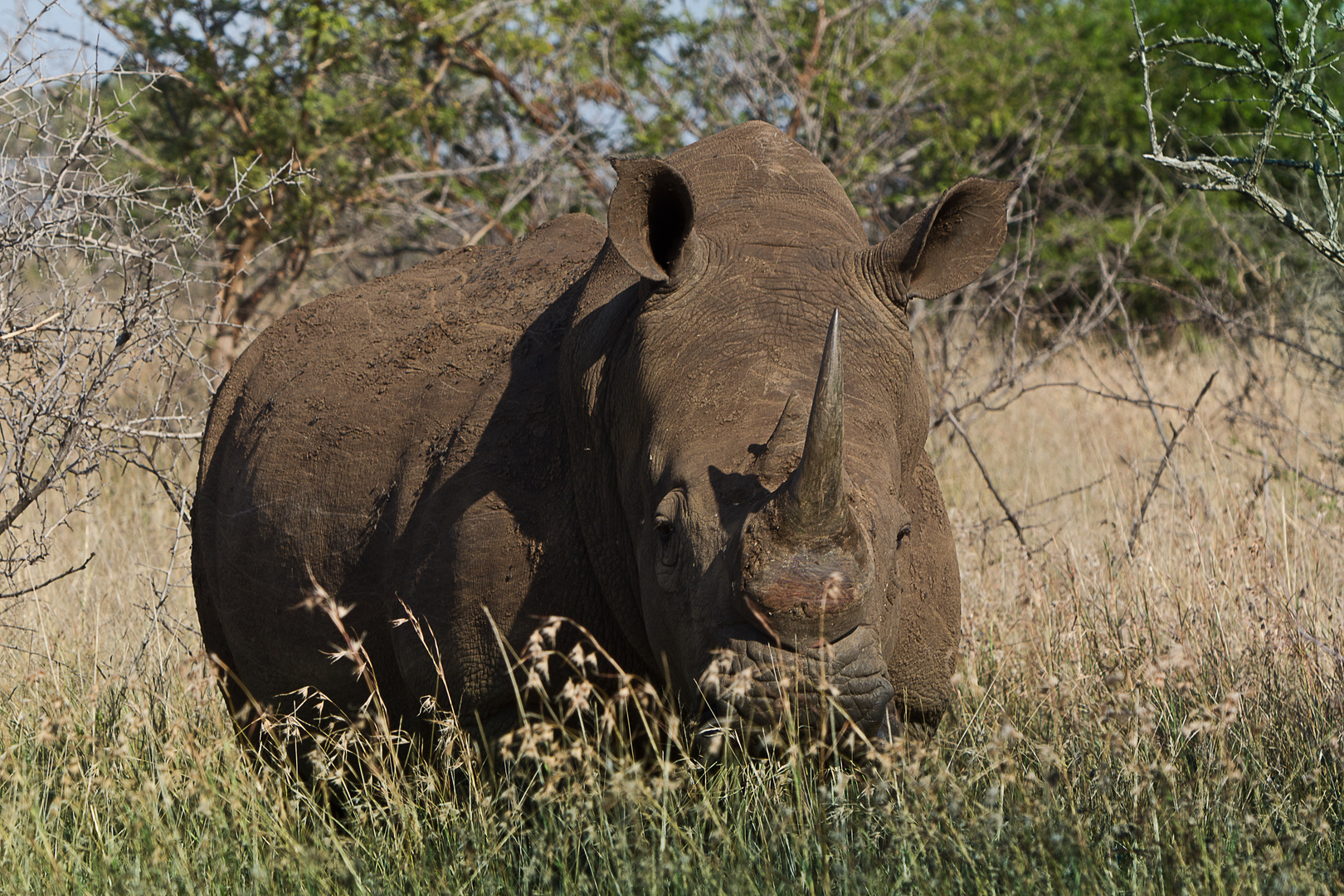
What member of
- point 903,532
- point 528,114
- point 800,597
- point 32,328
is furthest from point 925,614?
point 528,114

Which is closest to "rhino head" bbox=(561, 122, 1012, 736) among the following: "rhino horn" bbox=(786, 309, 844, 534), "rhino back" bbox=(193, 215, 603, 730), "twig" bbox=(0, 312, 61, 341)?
"rhino horn" bbox=(786, 309, 844, 534)

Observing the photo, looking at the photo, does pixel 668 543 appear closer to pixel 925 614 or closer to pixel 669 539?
pixel 669 539

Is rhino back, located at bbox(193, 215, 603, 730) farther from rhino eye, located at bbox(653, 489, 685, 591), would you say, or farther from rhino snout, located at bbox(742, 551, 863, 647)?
rhino snout, located at bbox(742, 551, 863, 647)

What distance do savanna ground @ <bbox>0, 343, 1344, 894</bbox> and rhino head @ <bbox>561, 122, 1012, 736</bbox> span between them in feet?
0.82

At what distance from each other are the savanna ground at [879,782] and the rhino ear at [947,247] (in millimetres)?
1053

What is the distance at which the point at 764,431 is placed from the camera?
3080 millimetres

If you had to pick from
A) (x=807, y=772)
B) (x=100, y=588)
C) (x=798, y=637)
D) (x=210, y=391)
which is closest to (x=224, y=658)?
(x=210, y=391)

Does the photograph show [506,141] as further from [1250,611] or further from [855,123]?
[1250,611]

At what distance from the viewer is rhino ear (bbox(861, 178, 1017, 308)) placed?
3.59 m

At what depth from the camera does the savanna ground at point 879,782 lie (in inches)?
113

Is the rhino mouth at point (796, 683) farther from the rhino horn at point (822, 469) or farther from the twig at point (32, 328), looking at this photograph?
the twig at point (32, 328)

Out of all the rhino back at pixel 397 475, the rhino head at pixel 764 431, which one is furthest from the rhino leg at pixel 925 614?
the rhino back at pixel 397 475

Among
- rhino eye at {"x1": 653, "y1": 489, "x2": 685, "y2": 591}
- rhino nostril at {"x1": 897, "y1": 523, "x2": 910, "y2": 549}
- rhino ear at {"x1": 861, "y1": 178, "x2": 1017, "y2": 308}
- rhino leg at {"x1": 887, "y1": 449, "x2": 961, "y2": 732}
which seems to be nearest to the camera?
rhino eye at {"x1": 653, "y1": 489, "x2": 685, "y2": 591}

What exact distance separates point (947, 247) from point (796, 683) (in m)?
1.53
